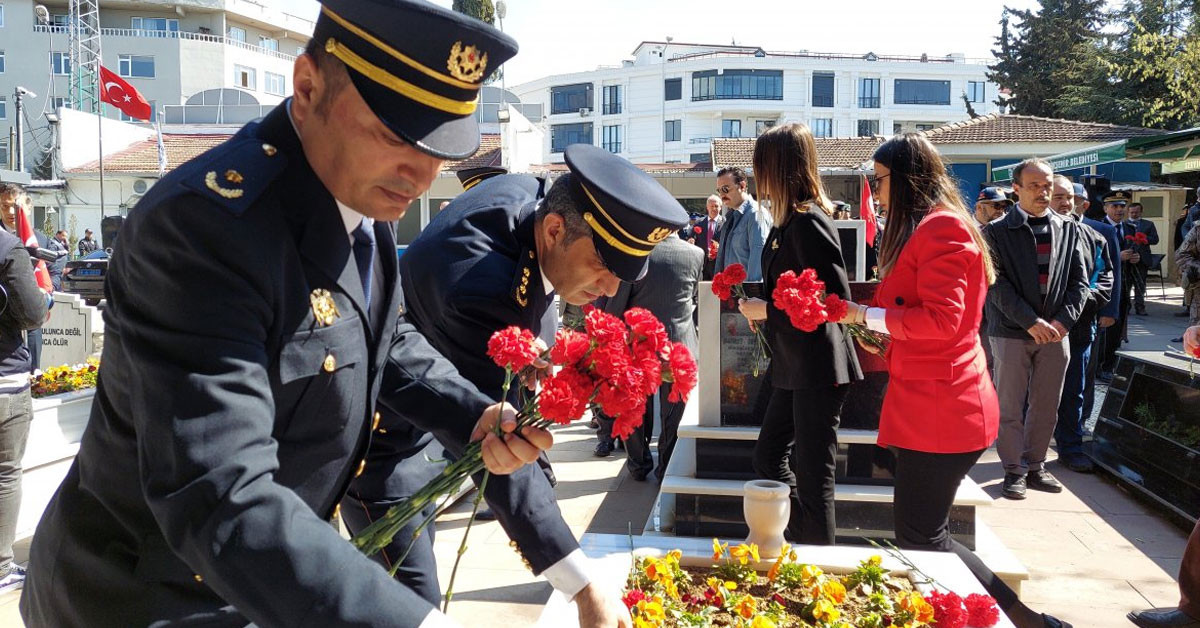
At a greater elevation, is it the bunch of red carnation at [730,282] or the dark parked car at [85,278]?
the bunch of red carnation at [730,282]

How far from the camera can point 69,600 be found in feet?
4.59

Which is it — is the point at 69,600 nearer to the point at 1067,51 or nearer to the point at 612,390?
the point at 612,390

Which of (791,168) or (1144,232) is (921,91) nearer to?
(1144,232)

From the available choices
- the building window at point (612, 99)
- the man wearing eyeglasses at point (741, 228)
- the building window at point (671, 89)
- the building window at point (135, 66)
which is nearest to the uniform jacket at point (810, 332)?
the man wearing eyeglasses at point (741, 228)

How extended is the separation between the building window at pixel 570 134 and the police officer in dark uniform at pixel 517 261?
220ft

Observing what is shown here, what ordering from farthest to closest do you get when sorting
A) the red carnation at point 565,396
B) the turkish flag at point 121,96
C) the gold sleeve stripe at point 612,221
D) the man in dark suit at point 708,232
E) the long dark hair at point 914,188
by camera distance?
1. the turkish flag at point 121,96
2. the man in dark suit at point 708,232
3. the long dark hair at point 914,188
4. the gold sleeve stripe at point 612,221
5. the red carnation at point 565,396

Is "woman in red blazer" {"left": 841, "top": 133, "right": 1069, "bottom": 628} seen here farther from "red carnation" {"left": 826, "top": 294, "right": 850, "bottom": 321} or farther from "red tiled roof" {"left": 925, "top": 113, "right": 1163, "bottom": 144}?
"red tiled roof" {"left": 925, "top": 113, "right": 1163, "bottom": 144}

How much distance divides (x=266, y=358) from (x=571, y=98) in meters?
70.4

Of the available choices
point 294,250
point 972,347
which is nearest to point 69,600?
point 294,250

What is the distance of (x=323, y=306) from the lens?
4.78 feet

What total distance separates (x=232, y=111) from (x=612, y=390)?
128ft

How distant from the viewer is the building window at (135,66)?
5200cm

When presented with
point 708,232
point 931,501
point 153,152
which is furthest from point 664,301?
point 153,152

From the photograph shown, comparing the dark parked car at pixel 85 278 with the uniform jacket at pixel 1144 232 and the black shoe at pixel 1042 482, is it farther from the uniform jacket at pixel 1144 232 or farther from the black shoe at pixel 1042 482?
the uniform jacket at pixel 1144 232
